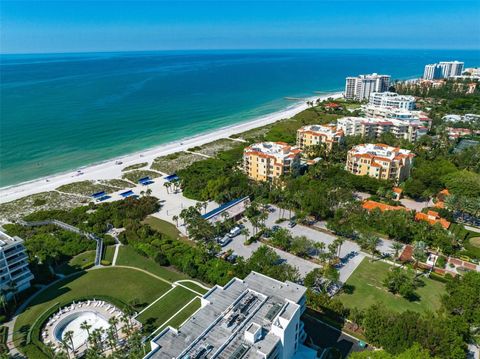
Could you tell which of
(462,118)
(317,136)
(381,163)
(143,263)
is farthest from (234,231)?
(462,118)

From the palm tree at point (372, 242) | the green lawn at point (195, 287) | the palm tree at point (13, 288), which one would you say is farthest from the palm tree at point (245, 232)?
the palm tree at point (13, 288)

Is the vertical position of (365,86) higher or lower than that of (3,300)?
higher

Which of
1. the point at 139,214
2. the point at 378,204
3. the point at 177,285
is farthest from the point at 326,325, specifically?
the point at 139,214

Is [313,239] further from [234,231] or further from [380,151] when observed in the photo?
[380,151]

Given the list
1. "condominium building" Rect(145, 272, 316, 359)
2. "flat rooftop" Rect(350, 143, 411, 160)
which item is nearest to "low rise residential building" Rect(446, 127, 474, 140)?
"flat rooftop" Rect(350, 143, 411, 160)

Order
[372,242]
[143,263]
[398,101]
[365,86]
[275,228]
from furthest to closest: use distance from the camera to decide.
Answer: [365,86] → [398,101] → [275,228] → [143,263] → [372,242]

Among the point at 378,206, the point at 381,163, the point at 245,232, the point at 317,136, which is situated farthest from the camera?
the point at 317,136

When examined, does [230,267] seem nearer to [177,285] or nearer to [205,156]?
[177,285]

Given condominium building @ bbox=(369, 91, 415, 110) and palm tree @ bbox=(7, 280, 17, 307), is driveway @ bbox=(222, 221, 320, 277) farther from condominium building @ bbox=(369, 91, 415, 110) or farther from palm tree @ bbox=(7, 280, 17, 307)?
condominium building @ bbox=(369, 91, 415, 110)
